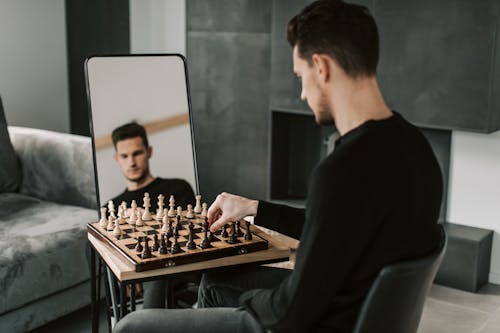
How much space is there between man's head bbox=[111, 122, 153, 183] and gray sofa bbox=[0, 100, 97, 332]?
1.58 feet

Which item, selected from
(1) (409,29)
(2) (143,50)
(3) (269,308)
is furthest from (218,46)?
(3) (269,308)

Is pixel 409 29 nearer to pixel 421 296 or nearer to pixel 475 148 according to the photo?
pixel 475 148

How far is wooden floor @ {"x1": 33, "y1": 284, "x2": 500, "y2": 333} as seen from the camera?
275 centimetres

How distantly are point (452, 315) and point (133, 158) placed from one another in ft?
5.06

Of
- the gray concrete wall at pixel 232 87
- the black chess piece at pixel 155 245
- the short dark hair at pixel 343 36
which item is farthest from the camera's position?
the gray concrete wall at pixel 232 87

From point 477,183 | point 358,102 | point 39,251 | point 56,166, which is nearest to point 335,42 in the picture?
point 358,102

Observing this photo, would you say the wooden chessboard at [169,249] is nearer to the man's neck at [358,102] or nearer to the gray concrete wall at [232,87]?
the man's neck at [358,102]

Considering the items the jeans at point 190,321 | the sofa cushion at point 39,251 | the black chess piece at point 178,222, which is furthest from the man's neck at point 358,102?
the sofa cushion at point 39,251

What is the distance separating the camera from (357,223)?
121cm

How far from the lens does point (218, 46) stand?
12.7 feet

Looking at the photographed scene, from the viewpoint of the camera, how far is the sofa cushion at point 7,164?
10.4 feet

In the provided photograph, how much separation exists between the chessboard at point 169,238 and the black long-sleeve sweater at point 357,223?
443mm

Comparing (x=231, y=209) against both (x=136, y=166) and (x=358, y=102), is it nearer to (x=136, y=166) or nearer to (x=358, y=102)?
(x=358, y=102)

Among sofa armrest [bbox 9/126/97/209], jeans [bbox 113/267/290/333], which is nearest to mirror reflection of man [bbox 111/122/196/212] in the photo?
sofa armrest [bbox 9/126/97/209]
